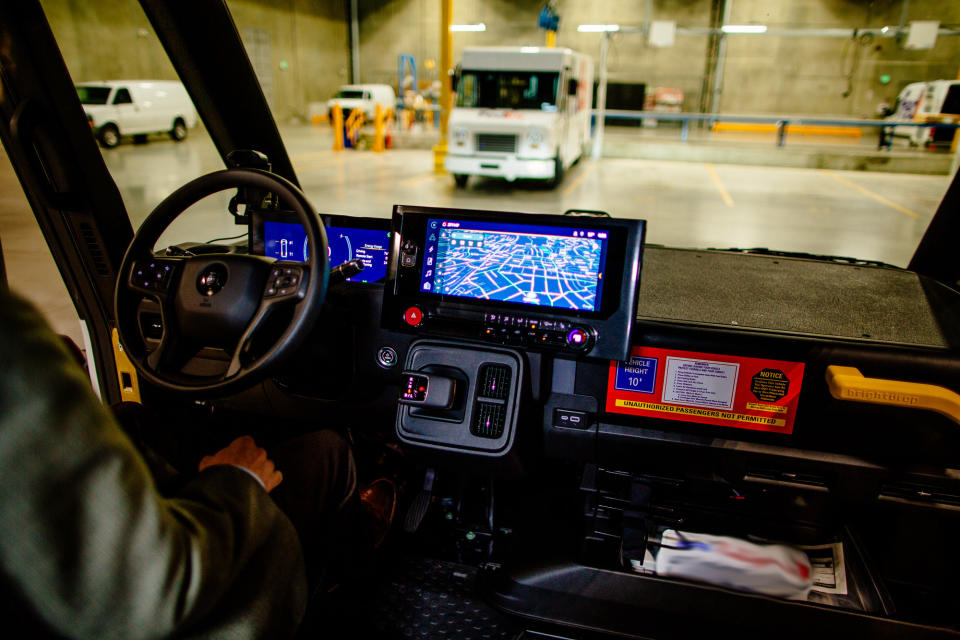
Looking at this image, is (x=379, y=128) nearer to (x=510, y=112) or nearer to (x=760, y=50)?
(x=510, y=112)

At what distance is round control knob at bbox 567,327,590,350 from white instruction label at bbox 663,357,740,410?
0.25 metres

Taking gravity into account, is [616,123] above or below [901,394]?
above

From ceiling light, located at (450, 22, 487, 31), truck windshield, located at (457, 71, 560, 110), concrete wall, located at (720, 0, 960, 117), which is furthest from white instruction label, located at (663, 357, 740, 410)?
ceiling light, located at (450, 22, 487, 31)

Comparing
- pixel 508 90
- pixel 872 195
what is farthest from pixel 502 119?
pixel 872 195

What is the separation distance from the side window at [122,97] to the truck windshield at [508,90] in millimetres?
7344

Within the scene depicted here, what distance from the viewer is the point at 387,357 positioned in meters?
1.81

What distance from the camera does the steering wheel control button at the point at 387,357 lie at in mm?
1796

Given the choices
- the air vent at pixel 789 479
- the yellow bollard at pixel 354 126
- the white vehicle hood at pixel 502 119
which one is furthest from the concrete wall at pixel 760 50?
the air vent at pixel 789 479

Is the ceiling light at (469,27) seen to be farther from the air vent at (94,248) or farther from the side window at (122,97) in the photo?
the air vent at (94,248)

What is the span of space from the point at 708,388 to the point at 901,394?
0.41 metres

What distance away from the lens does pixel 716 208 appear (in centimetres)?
868

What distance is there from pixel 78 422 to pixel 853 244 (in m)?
7.75

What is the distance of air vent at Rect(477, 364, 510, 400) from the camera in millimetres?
1615

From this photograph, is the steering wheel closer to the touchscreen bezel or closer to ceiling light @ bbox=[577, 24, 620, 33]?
the touchscreen bezel
